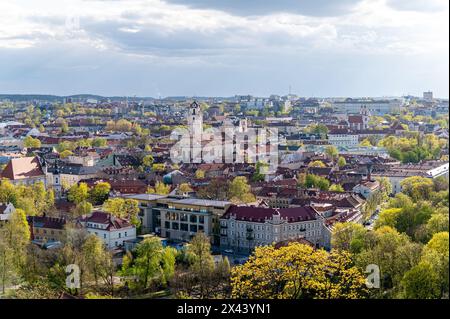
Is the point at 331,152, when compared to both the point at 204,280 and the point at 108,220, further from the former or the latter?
the point at 204,280

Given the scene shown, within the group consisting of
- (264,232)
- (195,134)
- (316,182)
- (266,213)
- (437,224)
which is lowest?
(264,232)

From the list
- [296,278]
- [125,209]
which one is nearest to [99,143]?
[125,209]

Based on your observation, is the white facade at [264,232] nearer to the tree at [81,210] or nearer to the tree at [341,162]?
the tree at [81,210]

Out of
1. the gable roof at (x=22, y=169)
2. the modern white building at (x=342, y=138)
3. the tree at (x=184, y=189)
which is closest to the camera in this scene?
the tree at (x=184, y=189)

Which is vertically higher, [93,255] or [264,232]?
[93,255]

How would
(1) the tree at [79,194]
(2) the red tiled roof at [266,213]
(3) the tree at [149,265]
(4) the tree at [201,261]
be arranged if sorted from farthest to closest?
(1) the tree at [79,194] → (2) the red tiled roof at [266,213] → (3) the tree at [149,265] → (4) the tree at [201,261]

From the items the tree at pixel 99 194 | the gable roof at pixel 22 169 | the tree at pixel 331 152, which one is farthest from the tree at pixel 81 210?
the tree at pixel 331 152

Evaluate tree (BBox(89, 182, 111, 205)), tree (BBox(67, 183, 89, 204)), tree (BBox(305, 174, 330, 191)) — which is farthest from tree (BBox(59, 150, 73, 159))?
tree (BBox(305, 174, 330, 191))

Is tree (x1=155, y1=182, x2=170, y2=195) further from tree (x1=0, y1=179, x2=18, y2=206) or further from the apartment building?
the apartment building
